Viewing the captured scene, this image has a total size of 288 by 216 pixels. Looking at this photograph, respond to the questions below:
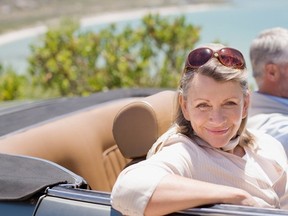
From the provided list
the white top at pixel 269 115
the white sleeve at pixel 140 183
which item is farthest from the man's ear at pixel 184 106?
the white top at pixel 269 115

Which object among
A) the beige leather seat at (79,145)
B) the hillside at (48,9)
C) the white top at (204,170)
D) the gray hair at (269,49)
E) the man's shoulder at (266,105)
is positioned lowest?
the hillside at (48,9)

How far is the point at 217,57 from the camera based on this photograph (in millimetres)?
2223

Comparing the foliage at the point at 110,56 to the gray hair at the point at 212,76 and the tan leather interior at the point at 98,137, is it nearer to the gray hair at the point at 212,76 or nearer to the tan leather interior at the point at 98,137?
the tan leather interior at the point at 98,137

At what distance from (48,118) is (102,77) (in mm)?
3529

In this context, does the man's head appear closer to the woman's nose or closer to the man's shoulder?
the man's shoulder

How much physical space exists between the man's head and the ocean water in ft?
24.7

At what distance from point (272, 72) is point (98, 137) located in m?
0.80

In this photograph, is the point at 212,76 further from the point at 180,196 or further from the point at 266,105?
the point at 266,105

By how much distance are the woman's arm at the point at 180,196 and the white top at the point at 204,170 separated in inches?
0.8

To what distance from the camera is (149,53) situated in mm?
6723

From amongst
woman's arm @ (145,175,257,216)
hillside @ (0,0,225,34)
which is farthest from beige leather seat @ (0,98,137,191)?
hillside @ (0,0,225,34)

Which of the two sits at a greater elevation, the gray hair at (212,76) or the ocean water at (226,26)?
the gray hair at (212,76)

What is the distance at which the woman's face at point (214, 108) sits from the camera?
86.4 inches

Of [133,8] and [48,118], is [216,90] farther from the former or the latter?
[133,8]
